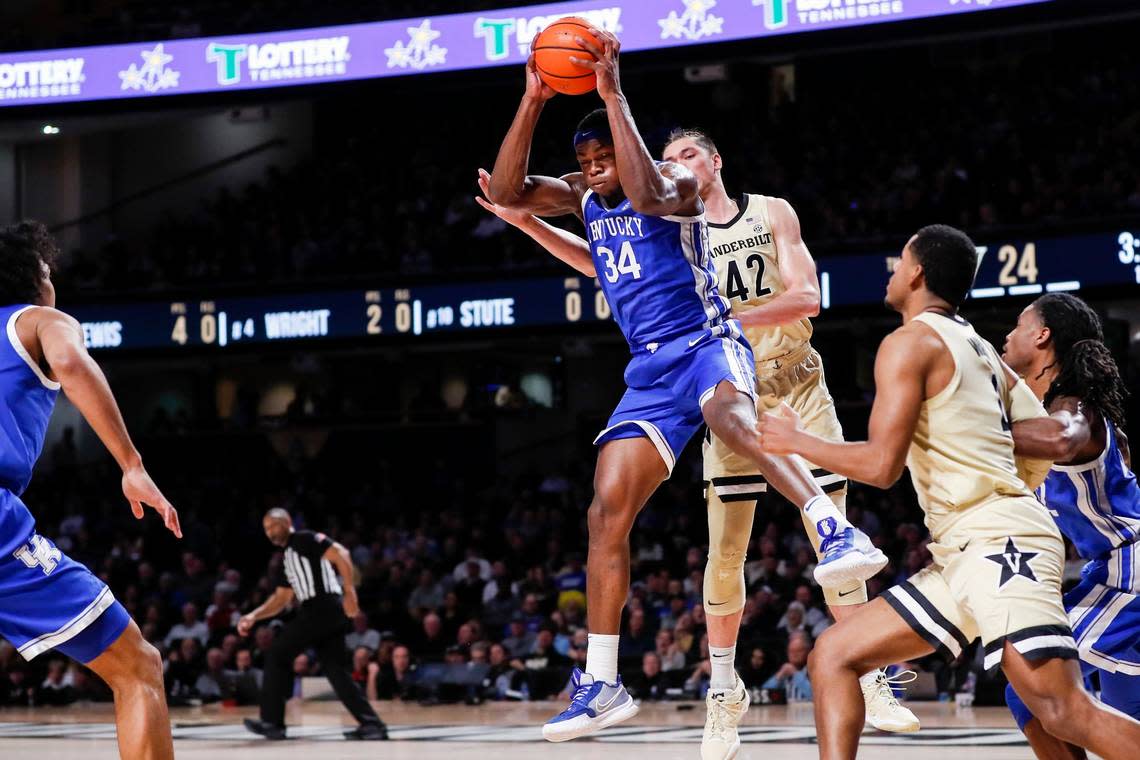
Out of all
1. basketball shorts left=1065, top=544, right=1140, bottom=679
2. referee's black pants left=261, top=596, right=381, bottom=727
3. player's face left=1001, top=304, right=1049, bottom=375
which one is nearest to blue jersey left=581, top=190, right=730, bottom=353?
player's face left=1001, top=304, right=1049, bottom=375

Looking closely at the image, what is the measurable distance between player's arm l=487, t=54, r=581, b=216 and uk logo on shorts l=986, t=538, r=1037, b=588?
7.63ft

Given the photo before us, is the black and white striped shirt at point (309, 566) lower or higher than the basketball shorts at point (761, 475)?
lower

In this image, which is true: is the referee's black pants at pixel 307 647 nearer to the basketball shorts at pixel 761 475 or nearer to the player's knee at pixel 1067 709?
the basketball shorts at pixel 761 475

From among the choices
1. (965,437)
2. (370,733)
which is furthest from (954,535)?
(370,733)

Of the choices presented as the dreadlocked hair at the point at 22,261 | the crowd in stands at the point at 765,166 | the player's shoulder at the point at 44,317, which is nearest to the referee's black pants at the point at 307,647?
the crowd in stands at the point at 765,166

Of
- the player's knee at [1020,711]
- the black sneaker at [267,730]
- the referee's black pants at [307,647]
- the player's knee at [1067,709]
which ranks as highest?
Answer: the player's knee at [1067,709]

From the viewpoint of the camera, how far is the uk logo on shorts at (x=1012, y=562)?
Result: 4703mm

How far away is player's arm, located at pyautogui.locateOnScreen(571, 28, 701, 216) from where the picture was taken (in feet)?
18.3

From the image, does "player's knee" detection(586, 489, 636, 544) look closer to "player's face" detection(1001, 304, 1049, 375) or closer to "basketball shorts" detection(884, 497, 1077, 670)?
"basketball shorts" detection(884, 497, 1077, 670)

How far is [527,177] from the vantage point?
6.21 m

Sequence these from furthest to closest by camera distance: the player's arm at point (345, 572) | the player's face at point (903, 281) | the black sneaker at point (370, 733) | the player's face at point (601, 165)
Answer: the player's arm at point (345, 572), the black sneaker at point (370, 733), the player's face at point (601, 165), the player's face at point (903, 281)

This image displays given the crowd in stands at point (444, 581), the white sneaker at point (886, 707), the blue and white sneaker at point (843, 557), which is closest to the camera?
the blue and white sneaker at point (843, 557)

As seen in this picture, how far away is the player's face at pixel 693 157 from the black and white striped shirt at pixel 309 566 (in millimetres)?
6086

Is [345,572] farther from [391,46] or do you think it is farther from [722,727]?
[391,46]
